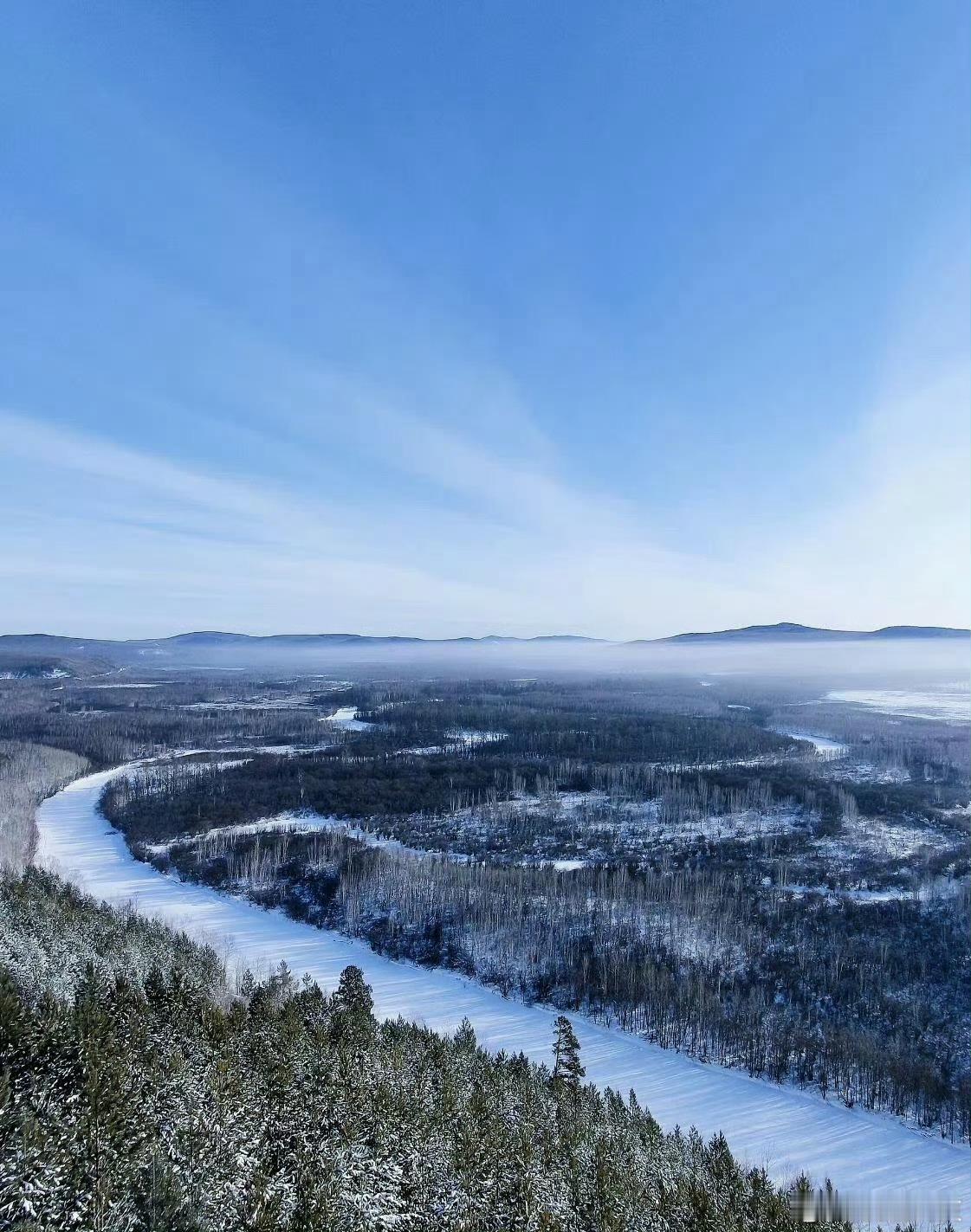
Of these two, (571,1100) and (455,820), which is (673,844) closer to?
(455,820)

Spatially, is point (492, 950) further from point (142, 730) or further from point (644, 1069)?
point (142, 730)

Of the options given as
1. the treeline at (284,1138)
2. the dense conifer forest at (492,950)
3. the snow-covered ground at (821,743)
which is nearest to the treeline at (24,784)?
the dense conifer forest at (492,950)

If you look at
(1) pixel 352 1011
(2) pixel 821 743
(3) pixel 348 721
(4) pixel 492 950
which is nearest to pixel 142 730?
(3) pixel 348 721

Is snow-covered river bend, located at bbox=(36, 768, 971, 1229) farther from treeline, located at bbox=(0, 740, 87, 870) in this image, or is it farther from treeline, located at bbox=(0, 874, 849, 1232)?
treeline, located at bbox=(0, 874, 849, 1232)

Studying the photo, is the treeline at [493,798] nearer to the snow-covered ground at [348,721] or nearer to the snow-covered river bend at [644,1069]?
the snow-covered river bend at [644,1069]

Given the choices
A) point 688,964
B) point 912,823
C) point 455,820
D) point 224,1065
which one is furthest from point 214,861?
point 912,823
